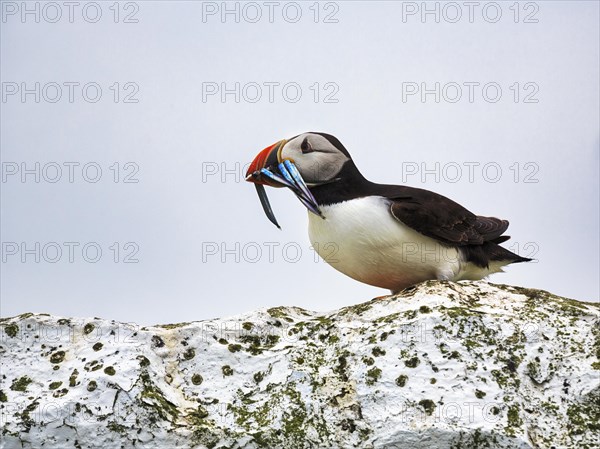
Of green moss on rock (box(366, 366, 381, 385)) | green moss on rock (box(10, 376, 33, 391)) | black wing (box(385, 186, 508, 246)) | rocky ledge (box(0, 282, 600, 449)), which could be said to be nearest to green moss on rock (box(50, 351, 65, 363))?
rocky ledge (box(0, 282, 600, 449))

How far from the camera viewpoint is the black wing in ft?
30.6

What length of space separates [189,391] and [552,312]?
3310 mm

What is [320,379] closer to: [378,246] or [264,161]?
[378,246]

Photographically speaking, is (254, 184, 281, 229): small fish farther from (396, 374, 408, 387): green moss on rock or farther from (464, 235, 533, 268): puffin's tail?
(396, 374, 408, 387): green moss on rock

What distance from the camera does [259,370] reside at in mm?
7738

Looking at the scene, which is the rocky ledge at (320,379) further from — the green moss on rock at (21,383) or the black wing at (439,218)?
the black wing at (439,218)

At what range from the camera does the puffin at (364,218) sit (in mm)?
9320

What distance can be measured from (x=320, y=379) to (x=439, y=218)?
108 inches

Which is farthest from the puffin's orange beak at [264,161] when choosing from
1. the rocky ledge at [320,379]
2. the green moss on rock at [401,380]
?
the green moss on rock at [401,380]

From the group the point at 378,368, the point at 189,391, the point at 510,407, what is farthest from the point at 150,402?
the point at 510,407

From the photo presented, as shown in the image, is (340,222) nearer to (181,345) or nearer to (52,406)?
(181,345)

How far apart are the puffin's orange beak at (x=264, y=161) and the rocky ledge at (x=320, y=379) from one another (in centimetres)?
202

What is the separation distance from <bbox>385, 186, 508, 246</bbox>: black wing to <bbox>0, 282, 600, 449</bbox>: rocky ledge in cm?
135

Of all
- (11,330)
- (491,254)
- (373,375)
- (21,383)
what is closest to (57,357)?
(21,383)
